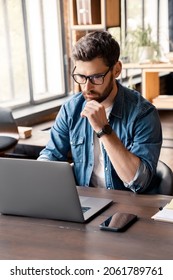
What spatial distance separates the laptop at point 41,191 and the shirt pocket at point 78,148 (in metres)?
0.47

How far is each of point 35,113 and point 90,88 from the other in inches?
87.3

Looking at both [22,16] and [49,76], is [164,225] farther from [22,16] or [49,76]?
[49,76]

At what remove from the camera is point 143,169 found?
1.90 meters

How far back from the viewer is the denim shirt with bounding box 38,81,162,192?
196 centimetres

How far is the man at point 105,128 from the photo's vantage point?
75.2 inches

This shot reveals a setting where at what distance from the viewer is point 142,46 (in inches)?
191

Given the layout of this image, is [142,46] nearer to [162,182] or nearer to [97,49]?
[97,49]

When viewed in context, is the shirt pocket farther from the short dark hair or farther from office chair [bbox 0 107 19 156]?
office chair [bbox 0 107 19 156]

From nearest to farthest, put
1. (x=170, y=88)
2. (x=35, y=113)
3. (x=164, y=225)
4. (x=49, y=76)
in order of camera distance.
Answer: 1. (x=164, y=225)
2. (x=35, y=113)
3. (x=49, y=76)
4. (x=170, y=88)

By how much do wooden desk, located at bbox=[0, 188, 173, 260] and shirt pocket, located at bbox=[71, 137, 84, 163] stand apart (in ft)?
1.49

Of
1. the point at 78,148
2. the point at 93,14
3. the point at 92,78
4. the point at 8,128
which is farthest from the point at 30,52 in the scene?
the point at 92,78

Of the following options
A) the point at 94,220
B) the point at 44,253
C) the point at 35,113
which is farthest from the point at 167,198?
the point at 35,113

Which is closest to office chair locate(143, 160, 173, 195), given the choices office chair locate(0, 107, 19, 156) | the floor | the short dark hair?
the short dark hair

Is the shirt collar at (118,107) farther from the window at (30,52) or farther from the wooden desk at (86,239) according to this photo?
the window at (30,52)
